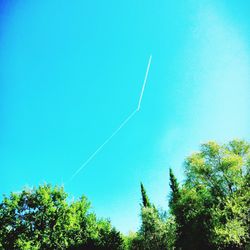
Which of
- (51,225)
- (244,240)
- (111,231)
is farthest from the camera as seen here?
(111,231)

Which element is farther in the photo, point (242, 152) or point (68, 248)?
point (242, 152)

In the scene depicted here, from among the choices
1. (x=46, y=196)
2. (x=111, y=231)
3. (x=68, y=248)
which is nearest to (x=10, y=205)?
(x=46, y=196)

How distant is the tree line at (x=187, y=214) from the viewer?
114 feet

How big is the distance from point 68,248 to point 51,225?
4.03 meters

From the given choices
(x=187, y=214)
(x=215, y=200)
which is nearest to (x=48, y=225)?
(x=187, y=214)

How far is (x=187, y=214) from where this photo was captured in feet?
131

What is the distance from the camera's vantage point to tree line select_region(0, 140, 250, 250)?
34719 mm

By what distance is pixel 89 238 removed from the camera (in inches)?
1500

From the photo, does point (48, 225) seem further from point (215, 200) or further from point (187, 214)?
point (215, 200)

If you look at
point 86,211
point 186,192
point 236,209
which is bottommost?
point 236,209

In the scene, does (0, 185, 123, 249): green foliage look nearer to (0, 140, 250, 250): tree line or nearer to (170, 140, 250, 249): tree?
(0, 140, 250, 250): tree line

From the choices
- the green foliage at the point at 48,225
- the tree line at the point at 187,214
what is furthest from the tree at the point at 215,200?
the green foliage at the point at 48,225

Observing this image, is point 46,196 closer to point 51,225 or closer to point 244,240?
point 51,225

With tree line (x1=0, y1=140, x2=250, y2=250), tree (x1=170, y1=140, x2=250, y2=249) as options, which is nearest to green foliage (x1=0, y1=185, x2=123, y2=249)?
tree line (x1=0, y1=140, x2=250, y2=250)
